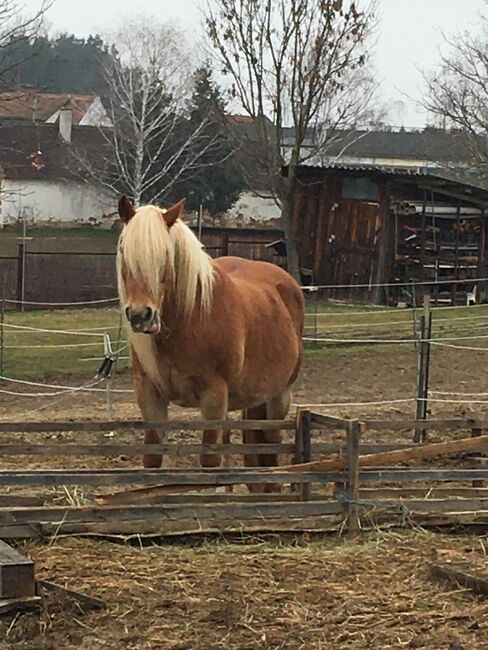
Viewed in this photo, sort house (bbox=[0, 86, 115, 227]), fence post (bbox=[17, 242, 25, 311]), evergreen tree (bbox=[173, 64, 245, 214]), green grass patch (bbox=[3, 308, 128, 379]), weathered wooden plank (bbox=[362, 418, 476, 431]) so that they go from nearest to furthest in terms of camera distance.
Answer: weathered wooden plank (bbox=[362, 418, 476, 431]), green grass patch (bbox=[3, 308, 128, 379]), fence post (bbox=[17, 242, 25, 311]), evergreen tree (bbox=[173, 64, 245, 214]), house (bbox=[0, 86, 115, 227])

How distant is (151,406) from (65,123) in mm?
46046

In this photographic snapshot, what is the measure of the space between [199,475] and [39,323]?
1531 centimetres

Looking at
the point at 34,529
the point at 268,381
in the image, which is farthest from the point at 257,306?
the point at 34,529

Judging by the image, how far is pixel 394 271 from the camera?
29.1 metres

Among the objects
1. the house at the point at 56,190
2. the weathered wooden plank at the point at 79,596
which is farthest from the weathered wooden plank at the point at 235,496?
the house at the point at 56,190

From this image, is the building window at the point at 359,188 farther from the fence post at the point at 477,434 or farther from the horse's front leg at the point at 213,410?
the horse's front leg at the point at 213,410

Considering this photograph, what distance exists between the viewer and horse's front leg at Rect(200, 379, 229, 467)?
715cm

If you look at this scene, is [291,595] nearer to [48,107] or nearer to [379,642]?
[379,642]

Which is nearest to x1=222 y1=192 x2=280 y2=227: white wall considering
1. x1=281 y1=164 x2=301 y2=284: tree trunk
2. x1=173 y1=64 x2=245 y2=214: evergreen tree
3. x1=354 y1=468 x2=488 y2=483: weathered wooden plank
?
x1=173 y1=64 x2=245 y2=214: evergreen tree

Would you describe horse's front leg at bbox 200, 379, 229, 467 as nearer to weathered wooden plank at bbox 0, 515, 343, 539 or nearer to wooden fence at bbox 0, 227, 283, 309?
weathered wooden plank at bbox 0, 515, 343, 539

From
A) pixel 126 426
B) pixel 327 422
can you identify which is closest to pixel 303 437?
pixel 327 422

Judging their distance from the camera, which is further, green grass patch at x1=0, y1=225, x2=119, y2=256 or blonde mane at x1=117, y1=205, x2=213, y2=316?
green grass patch at x1=0, y1=225, x2=119, y2=256

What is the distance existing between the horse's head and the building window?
74.0 ft

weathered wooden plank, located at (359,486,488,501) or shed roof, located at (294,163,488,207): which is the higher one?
shed roof, located at (294,163,488,207)
